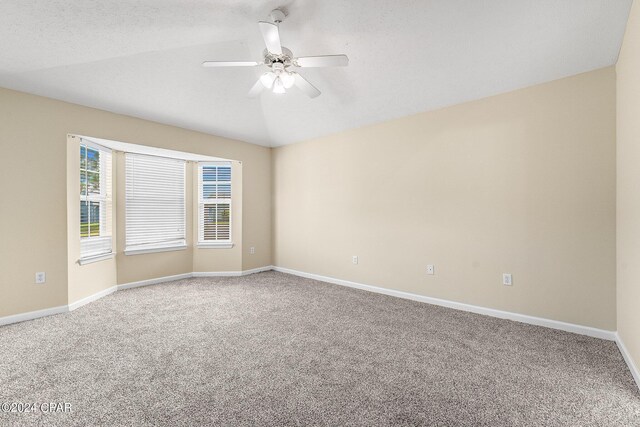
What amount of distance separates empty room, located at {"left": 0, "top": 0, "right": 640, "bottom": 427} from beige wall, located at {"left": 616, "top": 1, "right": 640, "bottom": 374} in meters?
0.03

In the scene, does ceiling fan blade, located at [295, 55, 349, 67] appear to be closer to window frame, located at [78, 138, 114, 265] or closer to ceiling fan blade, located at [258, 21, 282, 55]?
ceiling fan blade, located at [258, 21, 282, 55]

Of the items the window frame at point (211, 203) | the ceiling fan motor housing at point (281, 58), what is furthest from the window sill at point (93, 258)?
the ceiling fan motor housing at point (281, 58)

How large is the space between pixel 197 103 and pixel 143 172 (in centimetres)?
165

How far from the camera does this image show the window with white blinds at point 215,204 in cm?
517

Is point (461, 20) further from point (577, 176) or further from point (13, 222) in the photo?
point (13, 222)

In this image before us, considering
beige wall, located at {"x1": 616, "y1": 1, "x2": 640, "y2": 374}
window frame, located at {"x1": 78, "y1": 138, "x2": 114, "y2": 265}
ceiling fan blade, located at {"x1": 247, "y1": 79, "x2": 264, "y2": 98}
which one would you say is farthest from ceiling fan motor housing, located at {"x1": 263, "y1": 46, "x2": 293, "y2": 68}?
window frame, located at {"x1": 78, "y1": 138, "x2": 114, "y2": 265}

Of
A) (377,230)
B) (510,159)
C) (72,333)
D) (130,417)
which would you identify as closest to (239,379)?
(130,417)

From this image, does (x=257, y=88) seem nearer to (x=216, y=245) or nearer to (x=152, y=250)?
(x=216, y=245)

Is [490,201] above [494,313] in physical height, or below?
above

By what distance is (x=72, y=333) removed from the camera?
2.73m

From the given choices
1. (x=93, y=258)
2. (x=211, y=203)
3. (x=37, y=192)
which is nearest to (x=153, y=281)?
(x=93, y=258)

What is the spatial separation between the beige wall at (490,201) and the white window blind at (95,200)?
3.23 m

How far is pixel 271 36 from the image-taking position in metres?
2.11

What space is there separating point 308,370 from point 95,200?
3.79 metres
